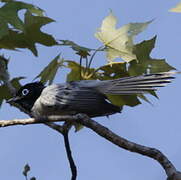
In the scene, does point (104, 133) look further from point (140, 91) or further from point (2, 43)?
point (2, 43)

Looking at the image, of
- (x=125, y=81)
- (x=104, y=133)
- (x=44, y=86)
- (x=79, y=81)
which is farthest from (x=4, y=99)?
(x=104, y=133)

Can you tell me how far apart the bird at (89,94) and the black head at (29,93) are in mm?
25

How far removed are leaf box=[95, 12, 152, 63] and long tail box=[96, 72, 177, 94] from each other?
14 cm

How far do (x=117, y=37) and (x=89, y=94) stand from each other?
417 mm

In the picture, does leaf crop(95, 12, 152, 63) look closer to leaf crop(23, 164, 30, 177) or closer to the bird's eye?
the bird's eye

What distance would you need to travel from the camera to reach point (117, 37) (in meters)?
4.26

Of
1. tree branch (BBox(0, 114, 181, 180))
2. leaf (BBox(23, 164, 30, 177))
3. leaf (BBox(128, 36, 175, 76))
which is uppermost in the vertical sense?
leaf (BBox(128, 36, 175, 76))

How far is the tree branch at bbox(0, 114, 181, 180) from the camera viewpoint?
324 centimetres

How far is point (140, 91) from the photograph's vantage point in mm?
4043

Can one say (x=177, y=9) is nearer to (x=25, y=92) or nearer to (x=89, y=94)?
(x=89, y=94)

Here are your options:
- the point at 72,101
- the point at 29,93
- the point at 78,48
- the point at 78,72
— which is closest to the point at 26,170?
the point at 72,101

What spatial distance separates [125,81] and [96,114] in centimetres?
28

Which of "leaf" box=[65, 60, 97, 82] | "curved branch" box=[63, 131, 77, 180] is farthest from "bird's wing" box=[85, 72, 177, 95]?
"curved branch" box=[63, 131, 77, 180]

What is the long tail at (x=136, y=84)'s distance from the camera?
390cm
